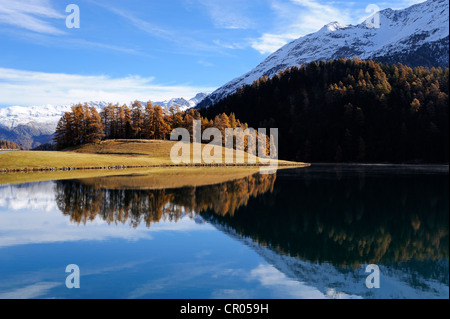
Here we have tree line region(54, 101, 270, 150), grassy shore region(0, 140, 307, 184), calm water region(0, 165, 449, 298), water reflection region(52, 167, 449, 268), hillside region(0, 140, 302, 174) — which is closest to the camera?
calm water region(0, 165, 449, 298)

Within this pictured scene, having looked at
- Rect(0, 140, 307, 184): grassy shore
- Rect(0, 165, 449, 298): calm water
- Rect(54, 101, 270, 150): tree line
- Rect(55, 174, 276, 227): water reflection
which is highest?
Rect(54, 101, 270, 150): tree line

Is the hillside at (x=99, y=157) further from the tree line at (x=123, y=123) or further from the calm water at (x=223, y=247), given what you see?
the calm water at (x=223, y=247)

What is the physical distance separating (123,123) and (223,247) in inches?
6356

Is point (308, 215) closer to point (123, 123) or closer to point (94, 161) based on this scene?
point (94, 161)

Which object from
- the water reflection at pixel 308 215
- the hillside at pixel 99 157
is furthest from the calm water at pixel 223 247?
the hillside at pixel 99 157

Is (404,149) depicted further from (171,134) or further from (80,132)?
(80,132)

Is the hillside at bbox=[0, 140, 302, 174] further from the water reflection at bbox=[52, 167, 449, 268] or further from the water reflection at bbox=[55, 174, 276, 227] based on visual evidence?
the water reflection at bbox=[52, 167, 449, 268]

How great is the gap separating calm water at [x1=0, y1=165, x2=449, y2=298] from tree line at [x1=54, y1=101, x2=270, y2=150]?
12076 cm

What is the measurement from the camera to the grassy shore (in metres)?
86.6

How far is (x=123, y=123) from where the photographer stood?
175m

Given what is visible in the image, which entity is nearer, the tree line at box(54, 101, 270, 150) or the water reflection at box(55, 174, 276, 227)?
the water reflection at box(55, 174, 276, 227)

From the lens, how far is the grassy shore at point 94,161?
86625 mm

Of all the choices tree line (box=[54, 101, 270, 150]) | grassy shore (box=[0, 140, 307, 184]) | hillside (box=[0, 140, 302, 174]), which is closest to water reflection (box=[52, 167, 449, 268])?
grassy shore (box=[0, 140, 307, 184])
